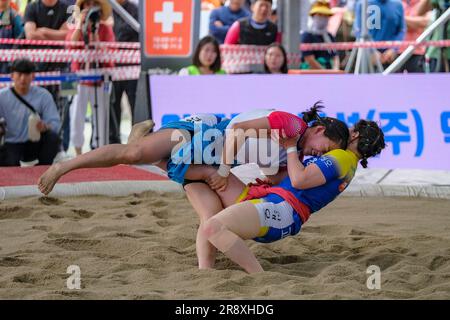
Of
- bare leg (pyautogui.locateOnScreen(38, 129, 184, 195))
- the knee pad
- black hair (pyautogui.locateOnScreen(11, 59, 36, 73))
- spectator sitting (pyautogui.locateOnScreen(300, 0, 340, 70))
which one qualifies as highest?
spectator sitting (pyautogui.locateOnScreen(300, 0, 340, 70))

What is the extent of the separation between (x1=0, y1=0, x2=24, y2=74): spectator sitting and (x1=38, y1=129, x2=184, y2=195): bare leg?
5.50m

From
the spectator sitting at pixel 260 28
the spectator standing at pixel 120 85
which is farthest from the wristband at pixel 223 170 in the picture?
the spectator sitting at pixel 260 28

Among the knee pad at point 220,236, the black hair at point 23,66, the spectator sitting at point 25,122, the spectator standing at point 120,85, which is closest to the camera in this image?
the knee pad at point 220,236

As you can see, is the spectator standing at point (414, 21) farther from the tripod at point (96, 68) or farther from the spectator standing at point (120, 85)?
the tripod at point (96, 68)

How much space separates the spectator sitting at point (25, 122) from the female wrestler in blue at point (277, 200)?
13.3 ft

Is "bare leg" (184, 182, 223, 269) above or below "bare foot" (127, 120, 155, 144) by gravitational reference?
below

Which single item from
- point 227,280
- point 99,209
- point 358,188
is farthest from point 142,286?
point 358,188

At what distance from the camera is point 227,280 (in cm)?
451

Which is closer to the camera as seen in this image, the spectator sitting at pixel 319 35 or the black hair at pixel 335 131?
the black hair at pixel 335 131

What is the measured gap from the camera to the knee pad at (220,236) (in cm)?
470

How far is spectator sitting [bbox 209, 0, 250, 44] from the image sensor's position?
11508 mm

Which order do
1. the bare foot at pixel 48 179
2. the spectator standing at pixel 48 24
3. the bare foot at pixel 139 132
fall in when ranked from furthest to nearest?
the spectator standing at pixel 48 24, the bare foot at pixel 139 132, the bare foot at pixel 48 179

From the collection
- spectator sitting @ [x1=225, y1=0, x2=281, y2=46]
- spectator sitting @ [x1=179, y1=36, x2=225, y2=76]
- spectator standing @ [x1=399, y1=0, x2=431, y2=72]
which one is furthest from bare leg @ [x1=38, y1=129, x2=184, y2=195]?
spectator standing @ [x1=399, y1=0, x2=431, y2=72]

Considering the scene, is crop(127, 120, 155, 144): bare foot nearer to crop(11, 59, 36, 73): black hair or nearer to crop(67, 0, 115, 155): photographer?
crop(11, 59, 36, 73): black hair
